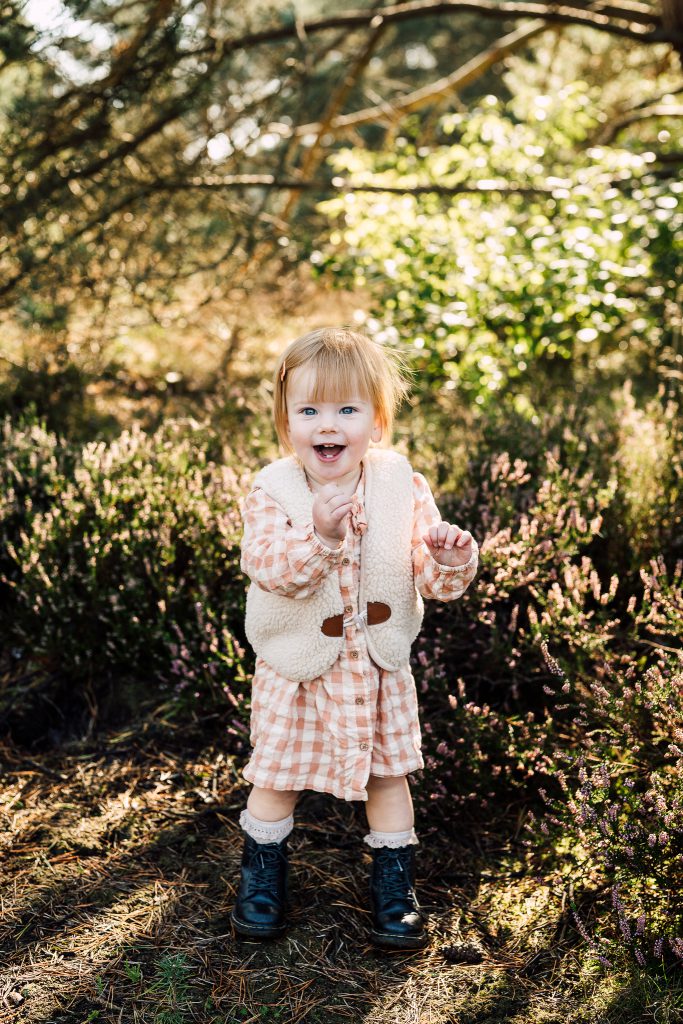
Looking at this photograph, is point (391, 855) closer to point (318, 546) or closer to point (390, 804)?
point (390, 804)

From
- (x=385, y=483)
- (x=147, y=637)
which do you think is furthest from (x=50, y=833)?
(x=385, y=483)

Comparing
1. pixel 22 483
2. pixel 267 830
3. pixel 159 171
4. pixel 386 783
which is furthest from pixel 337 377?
pixel 159 171

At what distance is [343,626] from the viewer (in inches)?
84.7

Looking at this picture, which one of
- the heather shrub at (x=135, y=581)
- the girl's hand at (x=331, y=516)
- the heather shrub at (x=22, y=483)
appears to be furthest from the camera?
the heather shrub at (x=22, y=483)

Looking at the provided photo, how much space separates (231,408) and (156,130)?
206 cm

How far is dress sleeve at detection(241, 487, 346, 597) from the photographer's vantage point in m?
1.95

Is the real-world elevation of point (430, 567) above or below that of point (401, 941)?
above

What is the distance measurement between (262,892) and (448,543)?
1040 millimetres

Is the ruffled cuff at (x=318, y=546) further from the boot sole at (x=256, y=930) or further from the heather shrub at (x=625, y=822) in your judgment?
the boot sole at (x=256, y=930)

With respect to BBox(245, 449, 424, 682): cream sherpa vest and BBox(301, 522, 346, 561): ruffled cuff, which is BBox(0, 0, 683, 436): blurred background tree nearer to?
BBox(245, 449, 424, 682): cream sherpa vest

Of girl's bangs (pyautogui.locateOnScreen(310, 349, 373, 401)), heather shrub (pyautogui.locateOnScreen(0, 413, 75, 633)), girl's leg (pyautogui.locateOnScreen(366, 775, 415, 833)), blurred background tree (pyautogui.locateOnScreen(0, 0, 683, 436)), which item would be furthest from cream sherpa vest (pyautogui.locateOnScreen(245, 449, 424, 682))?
blurred background tree (pyautogui.locateOnScreen(0, 0, 683, 436))

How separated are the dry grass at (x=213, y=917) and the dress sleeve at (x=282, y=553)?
94 cm

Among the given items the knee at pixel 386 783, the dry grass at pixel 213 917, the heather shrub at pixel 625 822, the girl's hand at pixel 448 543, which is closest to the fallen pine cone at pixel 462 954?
the dry grass at pixel 213 917

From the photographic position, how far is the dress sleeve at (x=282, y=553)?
1.95 metres
